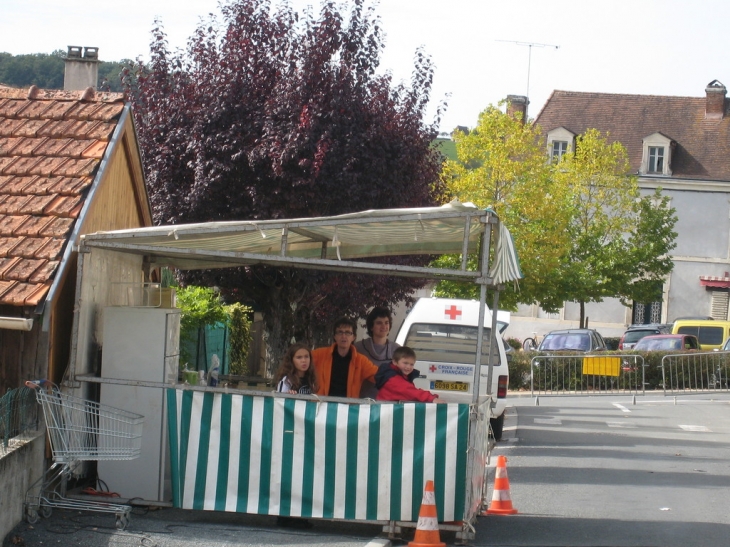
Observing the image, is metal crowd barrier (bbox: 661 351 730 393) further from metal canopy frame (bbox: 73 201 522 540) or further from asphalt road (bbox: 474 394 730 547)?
metal canopy frame (bbox: 73 201 522 540)

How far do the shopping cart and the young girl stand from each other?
4.08 ft

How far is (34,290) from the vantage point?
27.3 feet

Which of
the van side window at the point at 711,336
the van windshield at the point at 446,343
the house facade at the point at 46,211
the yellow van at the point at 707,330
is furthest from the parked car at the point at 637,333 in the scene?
the house facade at the point at 46,211

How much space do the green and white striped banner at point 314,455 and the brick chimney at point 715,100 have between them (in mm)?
50236

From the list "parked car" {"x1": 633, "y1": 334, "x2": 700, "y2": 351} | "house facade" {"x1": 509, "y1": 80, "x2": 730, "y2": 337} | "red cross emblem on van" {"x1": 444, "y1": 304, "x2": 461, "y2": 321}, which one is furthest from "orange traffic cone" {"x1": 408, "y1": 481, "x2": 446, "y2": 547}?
"house facade" {"x1": 509, "y1": 80, "x2": 730, "y2": 337}

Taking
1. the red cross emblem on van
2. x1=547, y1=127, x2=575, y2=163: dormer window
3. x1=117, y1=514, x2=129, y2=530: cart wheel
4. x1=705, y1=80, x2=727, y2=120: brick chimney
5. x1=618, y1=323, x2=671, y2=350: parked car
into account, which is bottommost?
x1=117, y1=514, x2=129, y2=530: cart wheel

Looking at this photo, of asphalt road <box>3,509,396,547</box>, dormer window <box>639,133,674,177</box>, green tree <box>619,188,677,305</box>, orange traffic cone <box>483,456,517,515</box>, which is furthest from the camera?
dormer window <box>639,133,674,177</box>

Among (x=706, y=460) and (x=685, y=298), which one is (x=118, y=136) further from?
(x=685, y=298)

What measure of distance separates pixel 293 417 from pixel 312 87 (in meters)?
6.21

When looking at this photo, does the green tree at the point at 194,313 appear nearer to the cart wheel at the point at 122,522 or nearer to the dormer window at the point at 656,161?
the cart wheel at the point at 122,522

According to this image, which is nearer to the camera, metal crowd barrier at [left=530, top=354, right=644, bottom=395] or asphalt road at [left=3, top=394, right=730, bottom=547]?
asphalt road at [left=3, top=394, right=730, bottom=547]

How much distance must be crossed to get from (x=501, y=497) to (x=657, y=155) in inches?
1808

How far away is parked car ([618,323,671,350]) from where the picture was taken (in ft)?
121

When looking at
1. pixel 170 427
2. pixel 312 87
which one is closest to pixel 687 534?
pixel 170 427
